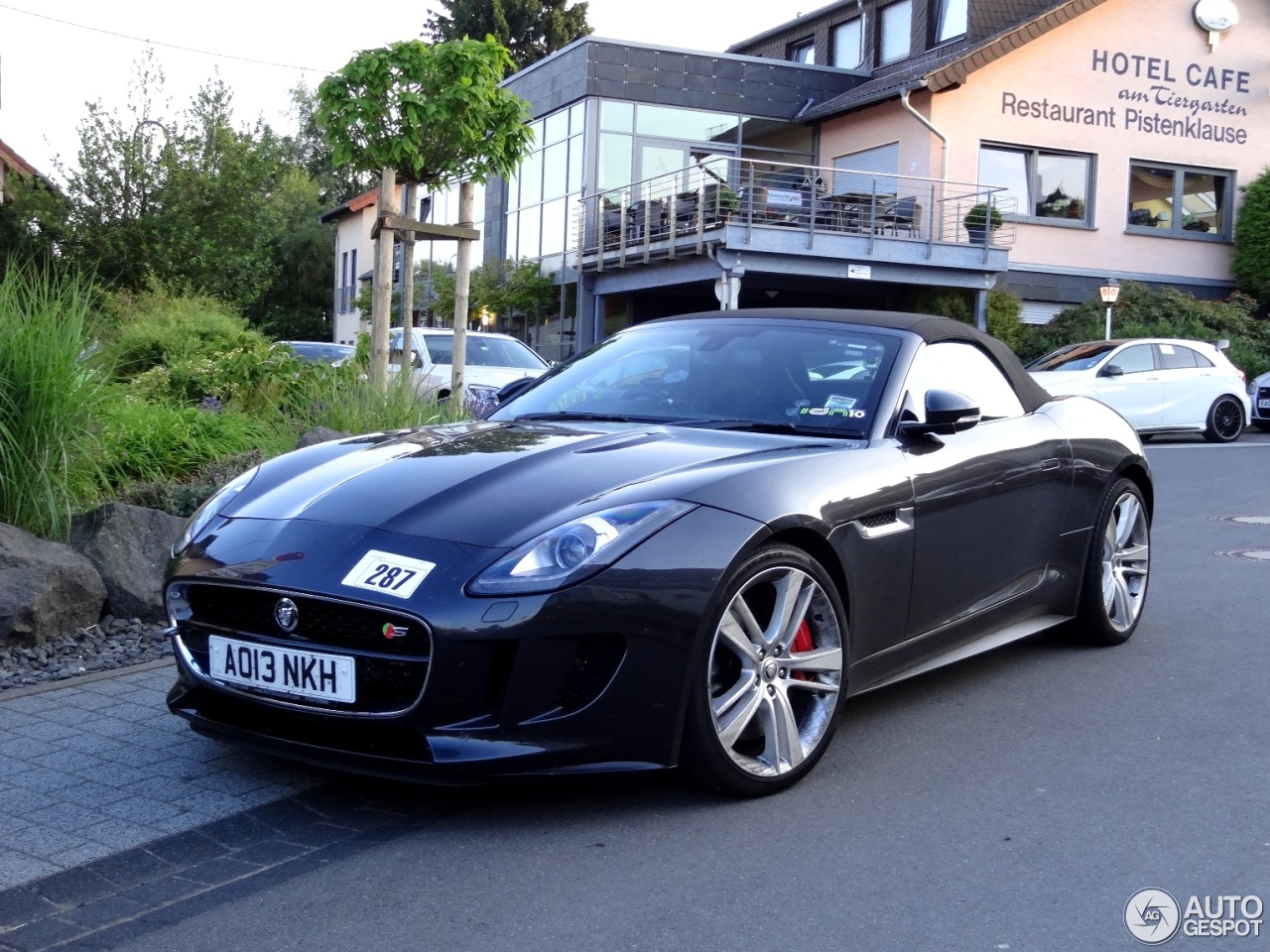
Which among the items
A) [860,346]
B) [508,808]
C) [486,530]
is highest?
[860,346]

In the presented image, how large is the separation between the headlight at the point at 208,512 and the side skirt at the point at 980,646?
6.68ft

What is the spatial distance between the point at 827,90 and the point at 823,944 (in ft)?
92.7

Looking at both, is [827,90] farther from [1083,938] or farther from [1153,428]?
[1083,938]

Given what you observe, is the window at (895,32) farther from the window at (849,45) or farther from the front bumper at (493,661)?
the front bumper at (493,661)

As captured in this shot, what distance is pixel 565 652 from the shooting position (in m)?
3.45

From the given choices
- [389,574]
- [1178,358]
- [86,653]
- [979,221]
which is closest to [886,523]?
[389,574]

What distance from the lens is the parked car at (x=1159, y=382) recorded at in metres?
17.6

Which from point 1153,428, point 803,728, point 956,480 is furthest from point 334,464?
point 1153,428

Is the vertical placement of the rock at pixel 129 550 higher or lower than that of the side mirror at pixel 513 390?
lower

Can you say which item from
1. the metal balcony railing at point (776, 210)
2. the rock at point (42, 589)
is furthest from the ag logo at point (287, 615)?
the metal balcony railing at point (776, 210)

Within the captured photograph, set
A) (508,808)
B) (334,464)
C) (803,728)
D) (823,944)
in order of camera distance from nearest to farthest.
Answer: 1. (823,944)
2. (508,808)
3. (803,728)
4. (334,464)

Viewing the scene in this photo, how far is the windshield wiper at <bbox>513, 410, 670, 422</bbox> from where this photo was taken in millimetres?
4785

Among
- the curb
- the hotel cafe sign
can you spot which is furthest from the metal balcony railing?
the curb

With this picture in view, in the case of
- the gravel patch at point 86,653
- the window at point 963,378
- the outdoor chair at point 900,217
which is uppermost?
the outdoor chair at point 900,217
